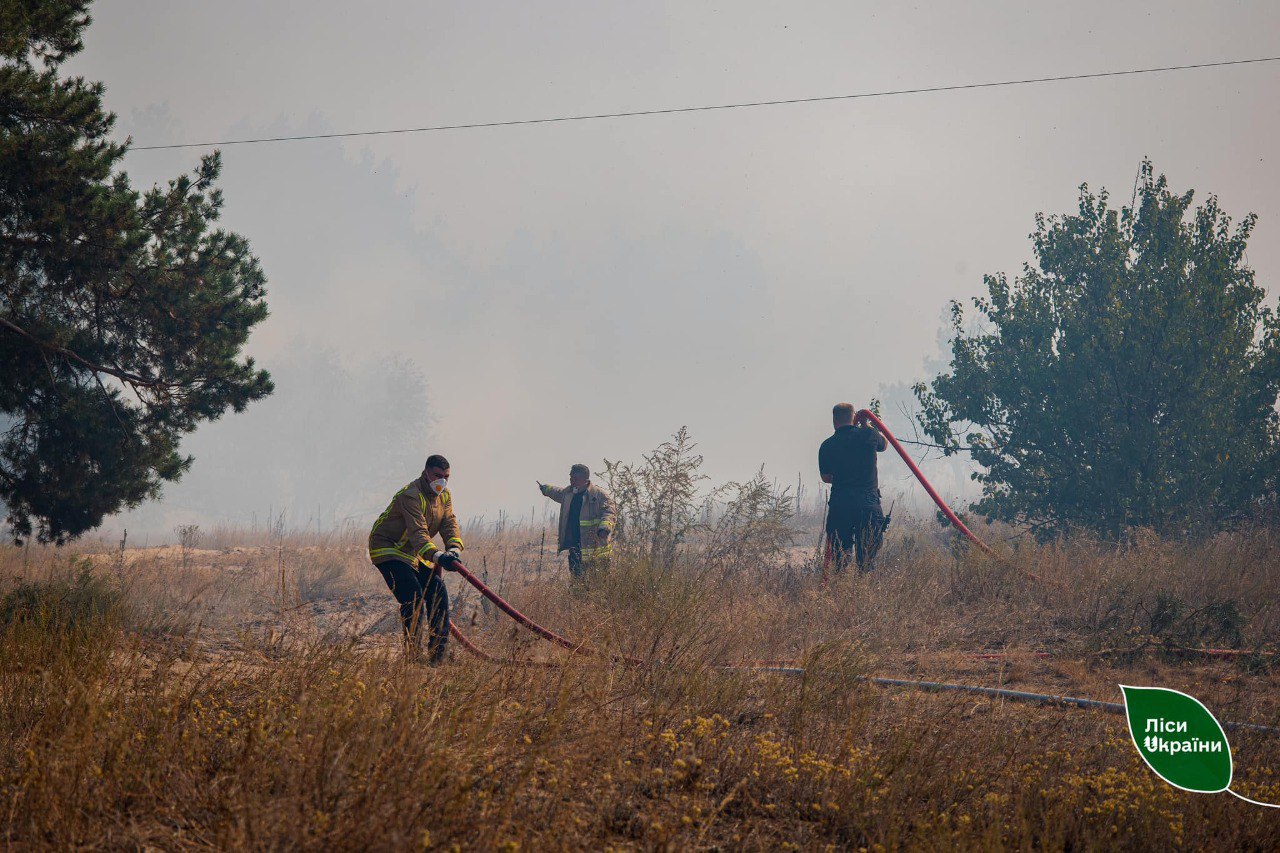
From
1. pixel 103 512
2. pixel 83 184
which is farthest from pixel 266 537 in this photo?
pixel 83 184

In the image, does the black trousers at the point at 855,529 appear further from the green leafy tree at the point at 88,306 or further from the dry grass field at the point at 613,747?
the green leafy tree at the point at 88,306

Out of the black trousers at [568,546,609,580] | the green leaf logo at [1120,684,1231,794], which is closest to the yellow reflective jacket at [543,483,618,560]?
the black trousers at [568,546,609,580]

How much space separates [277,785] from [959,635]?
641 cm

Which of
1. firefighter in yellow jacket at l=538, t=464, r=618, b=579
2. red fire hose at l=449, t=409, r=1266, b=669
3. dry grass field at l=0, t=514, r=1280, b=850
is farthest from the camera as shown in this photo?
firefighter in yellow jacket at l=538, t=464, r=618, b=579

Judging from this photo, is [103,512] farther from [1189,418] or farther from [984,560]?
[1189,418]

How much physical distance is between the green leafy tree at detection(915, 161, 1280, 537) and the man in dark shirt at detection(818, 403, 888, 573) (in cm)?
383

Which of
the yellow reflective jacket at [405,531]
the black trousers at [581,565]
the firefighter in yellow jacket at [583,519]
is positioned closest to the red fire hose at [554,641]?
the yellow reflective jacket at [405,531]

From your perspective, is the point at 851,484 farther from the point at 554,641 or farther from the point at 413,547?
the point at 413,547

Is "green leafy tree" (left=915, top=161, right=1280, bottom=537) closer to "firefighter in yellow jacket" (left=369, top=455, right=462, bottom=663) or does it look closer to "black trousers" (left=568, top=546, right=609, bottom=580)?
"black trousers" (left=568, top=546, right=609, bottom=580)

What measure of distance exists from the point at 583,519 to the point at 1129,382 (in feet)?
25.9

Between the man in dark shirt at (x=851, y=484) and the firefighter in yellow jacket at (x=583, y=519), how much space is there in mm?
2539

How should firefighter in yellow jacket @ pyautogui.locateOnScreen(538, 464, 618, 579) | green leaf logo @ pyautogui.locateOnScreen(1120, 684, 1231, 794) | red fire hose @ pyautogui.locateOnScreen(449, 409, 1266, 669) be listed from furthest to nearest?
firefighter in yellow jacket @ pyautogui.locateOnScreen(538, 464, 618, 579) → red fire hose @ pyautogui.locateOnScreen(449, 409, 1266, 669) → green leaf logo @ pyautogui.locateOnScreen(1120, 684, 1231, 794)

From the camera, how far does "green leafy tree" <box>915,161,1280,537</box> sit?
1182 cm

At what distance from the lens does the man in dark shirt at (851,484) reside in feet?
33.0
